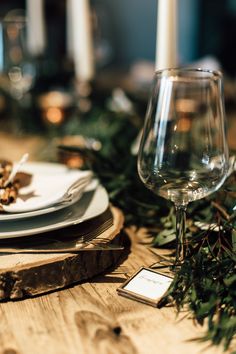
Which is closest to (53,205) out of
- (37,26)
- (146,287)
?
(146,287)

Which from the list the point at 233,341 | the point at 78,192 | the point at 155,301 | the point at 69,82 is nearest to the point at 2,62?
the point at 69,82

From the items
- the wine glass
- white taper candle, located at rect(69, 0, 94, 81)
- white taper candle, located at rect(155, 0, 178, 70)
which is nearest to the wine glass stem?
the wine glass

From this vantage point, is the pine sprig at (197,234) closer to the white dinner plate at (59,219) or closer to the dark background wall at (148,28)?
the white dinner plate at (59,219)

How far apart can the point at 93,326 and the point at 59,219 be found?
20 centimetres

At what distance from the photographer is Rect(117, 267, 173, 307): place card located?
67 cm

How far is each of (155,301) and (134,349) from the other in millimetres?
89

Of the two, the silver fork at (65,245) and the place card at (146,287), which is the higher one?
the silver fork at (65,245)

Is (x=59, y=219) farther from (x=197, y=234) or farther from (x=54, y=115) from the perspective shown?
(x=54, y=115)

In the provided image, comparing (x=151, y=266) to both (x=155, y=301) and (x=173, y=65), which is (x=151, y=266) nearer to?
(x=155, y=301)

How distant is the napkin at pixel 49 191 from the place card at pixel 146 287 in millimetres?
163

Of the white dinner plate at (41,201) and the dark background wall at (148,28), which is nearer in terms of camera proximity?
the white dinner plate at (41,201)

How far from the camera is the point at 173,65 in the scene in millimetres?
1056

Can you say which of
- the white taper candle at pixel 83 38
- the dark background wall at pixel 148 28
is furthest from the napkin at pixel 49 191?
the dark background wall at pixel 148 28

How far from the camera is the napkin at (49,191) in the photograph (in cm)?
76
